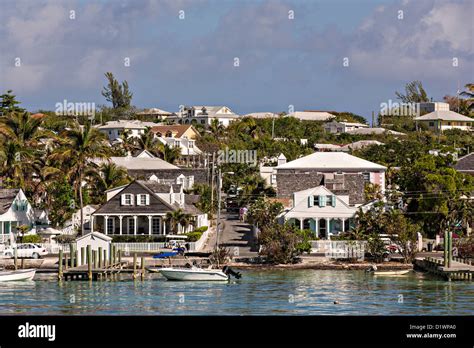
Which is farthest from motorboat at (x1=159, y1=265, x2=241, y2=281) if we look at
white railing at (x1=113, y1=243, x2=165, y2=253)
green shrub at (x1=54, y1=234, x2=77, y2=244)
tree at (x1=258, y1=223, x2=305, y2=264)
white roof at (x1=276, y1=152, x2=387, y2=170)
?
white roof at (x1=276, y1=152, x2=387, y2=170)

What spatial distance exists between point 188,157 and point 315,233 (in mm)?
67950

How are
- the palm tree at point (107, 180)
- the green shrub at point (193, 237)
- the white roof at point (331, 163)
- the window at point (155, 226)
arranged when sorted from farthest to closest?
the white roof at point (331, 163)
the palm tree at point (107, 180)
the window at point (155, 226)
the green shrub at point (193, 237)

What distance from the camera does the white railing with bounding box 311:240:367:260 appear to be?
75.3 meters

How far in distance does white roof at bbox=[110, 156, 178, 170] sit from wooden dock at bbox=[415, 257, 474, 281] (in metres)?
47.7

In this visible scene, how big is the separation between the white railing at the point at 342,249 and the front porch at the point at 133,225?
11.9 metres

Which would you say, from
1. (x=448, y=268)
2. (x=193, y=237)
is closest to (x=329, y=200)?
(x=193, y=237)

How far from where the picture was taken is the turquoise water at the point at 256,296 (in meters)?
53.3

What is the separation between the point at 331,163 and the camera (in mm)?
102438

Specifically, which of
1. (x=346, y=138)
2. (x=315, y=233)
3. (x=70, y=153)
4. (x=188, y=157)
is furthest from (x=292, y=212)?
(x=346, y=138)

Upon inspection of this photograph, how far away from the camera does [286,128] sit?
187125 millimetres

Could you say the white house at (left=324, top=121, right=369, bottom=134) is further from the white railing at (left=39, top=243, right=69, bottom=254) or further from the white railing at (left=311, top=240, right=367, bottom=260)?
the white railing at (left=39, top=243, right=69, bottom=254)

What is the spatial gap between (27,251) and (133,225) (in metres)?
11.5

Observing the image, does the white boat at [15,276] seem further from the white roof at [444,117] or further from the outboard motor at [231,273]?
the white roof at [444,117]

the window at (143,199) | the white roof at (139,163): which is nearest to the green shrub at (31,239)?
the window at (143,199)
